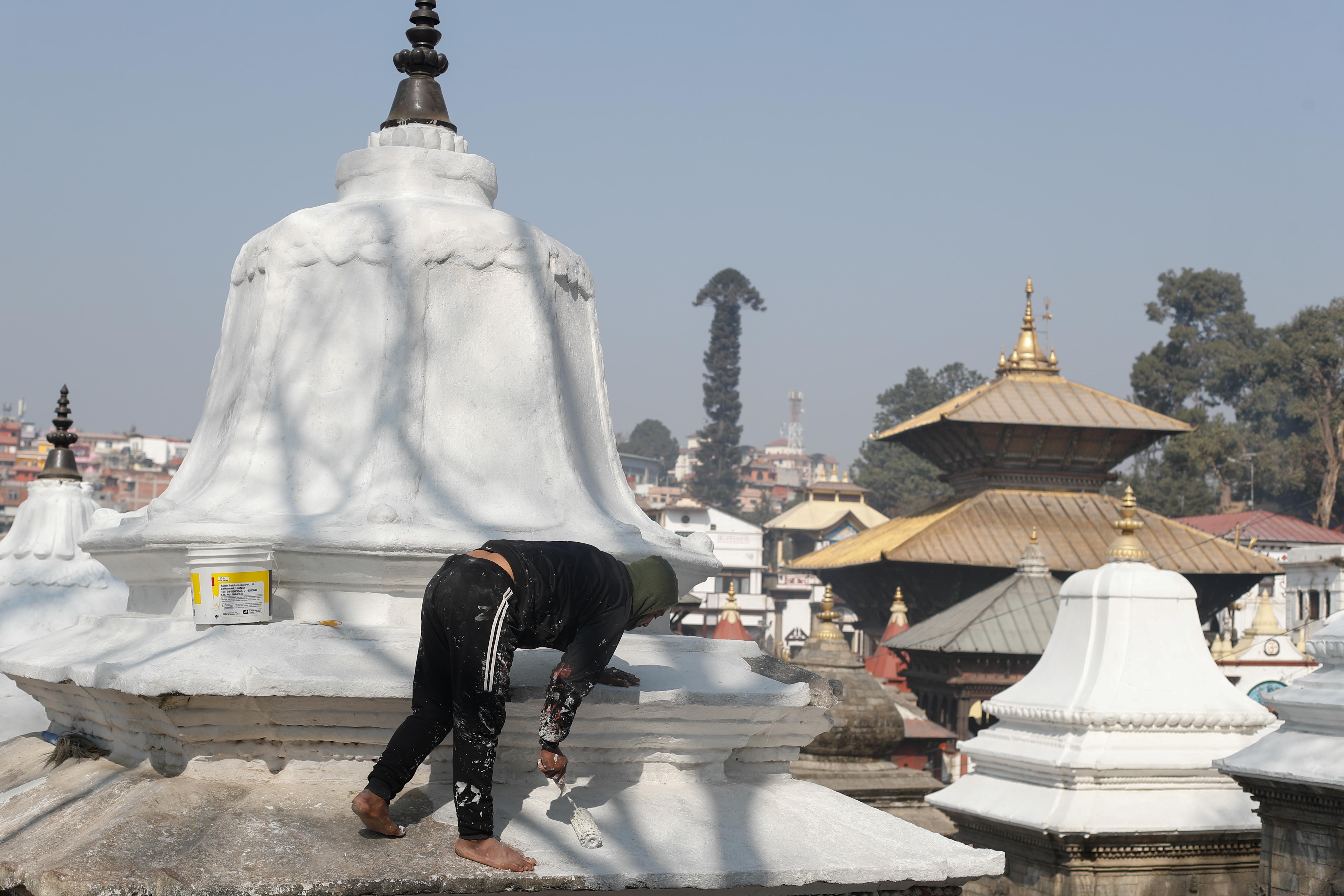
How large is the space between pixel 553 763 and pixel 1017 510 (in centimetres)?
3386

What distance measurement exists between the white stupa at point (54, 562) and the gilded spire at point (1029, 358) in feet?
104

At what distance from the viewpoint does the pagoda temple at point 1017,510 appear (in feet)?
114

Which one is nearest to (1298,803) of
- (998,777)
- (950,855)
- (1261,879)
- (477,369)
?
(1261,879)

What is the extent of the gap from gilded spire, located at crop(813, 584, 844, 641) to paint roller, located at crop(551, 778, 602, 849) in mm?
11725

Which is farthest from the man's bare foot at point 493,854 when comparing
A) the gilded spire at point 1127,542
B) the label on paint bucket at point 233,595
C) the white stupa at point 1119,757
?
the gilded spire at point 1127,542

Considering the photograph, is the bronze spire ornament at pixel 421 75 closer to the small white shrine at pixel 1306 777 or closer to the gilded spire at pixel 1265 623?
the small white shrine at pixel 1306 777

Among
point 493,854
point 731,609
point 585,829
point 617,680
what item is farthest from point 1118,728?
point 731,609

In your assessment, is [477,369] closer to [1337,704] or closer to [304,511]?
[304,511]

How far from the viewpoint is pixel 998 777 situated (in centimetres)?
1037

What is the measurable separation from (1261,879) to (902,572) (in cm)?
2739

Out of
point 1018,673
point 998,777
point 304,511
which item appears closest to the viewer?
point 304,511

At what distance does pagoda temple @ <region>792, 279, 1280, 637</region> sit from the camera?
3466 cm

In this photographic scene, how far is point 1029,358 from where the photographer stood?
39750 millimetres

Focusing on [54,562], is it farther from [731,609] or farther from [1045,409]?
[1045,409]
